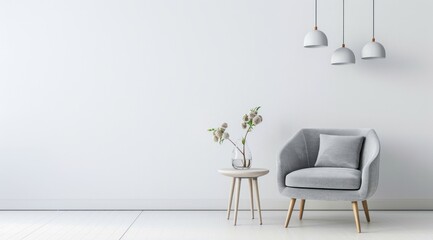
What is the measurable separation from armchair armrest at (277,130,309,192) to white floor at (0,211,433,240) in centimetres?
42

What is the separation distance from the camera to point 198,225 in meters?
5.34

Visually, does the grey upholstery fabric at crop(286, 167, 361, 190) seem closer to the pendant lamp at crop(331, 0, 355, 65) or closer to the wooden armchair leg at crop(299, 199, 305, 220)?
the wooden armchair leg at crop(299, 199, 305, 220)

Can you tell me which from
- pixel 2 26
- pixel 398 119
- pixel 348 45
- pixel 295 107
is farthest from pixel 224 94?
pixel 2 26

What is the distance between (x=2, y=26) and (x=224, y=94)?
2203mm

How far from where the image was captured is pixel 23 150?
20.2 feet

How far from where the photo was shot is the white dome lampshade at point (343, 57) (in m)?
5.86

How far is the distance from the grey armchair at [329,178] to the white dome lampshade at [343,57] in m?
0.67

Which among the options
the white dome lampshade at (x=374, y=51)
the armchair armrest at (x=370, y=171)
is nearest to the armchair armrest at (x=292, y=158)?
the armchair armrest at (x=370, y=171)

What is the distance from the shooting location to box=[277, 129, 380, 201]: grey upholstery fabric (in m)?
Result: 5.03

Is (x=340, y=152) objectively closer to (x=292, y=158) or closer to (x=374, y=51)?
(x=292, y=158)

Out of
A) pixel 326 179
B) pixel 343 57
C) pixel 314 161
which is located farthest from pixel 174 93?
pixel 326 179

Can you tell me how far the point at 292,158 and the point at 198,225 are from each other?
0.99 m

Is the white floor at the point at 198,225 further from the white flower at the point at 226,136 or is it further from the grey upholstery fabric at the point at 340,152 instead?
the white flower at the point at 226,136

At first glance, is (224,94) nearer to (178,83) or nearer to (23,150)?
(178,83)
